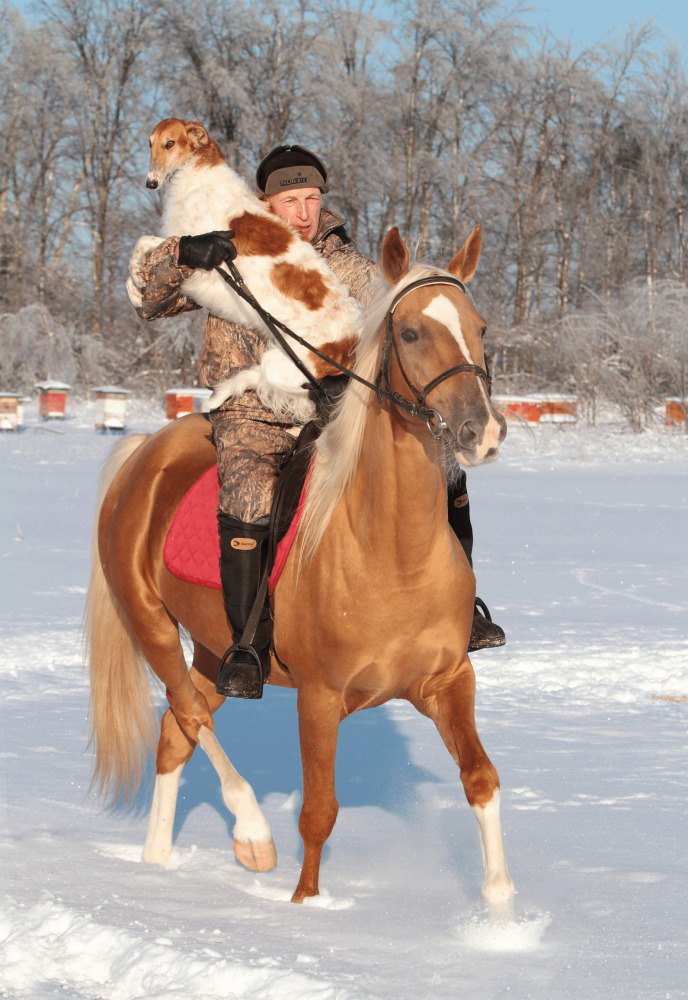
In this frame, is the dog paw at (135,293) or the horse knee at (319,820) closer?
the horse knee at (319,820)

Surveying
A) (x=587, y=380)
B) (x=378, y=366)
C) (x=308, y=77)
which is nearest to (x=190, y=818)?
(x=378, y=366)

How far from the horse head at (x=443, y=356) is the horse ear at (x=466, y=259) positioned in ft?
0.12

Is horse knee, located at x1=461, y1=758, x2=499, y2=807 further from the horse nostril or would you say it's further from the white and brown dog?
the white and brown dog

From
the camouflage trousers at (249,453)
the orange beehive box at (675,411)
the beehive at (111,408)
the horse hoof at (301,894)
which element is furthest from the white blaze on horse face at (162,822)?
the orange beehive box at (675,411)

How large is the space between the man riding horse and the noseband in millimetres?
392

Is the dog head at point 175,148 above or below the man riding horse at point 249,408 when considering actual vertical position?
above

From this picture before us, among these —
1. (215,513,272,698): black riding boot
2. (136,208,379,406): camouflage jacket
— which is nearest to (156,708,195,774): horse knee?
(215,513,272,698): black riding boot

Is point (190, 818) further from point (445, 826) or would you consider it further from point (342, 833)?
point (445, 826)

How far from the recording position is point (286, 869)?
12.0 feet

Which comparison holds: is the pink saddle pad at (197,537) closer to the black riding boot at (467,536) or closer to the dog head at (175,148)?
the black riding boot at (467,536)

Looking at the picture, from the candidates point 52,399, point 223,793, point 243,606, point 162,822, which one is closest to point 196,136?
point 243,606

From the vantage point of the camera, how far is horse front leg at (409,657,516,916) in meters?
3.11

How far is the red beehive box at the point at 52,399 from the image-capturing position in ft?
79.4

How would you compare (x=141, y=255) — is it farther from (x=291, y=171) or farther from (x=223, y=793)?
(x=223, y=793)
